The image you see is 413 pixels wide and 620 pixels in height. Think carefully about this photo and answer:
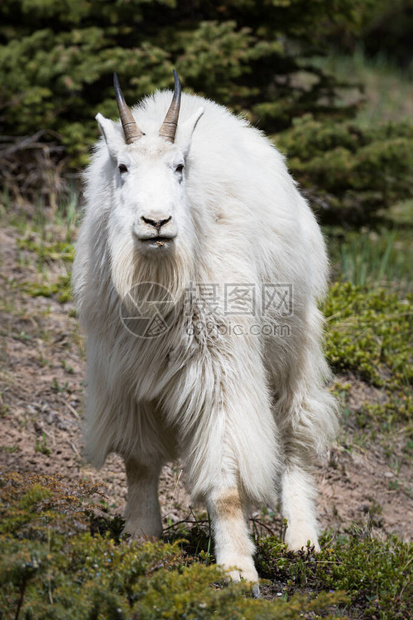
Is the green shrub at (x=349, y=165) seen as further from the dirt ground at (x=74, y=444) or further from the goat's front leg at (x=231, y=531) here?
the goat's front leg at (x=231, y=531)

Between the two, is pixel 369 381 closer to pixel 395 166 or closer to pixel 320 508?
pixel 320 508

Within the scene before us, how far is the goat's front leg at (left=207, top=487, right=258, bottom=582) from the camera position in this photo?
371cm

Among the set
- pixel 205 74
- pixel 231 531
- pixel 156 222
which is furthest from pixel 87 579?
pixel 205 74

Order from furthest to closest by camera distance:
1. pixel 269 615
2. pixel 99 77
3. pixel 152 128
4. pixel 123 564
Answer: pixel 99 77, pixel 152 128, pixel 123 564, pixel 269 615

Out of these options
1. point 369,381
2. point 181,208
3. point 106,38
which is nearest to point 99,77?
point 106,38

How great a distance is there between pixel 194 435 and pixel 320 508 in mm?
1874

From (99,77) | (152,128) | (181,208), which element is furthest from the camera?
(99,77)

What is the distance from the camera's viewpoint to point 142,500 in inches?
169

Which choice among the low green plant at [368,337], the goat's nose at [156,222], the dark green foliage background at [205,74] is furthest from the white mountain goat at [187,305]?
the dark green foliage background at [205,74]

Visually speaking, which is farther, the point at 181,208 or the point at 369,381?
the point at 369,381

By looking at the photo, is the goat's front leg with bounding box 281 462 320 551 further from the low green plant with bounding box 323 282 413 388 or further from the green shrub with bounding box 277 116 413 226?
the green shrub with bounding box 277 116 413 226

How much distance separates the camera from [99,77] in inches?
307

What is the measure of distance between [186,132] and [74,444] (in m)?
2.58

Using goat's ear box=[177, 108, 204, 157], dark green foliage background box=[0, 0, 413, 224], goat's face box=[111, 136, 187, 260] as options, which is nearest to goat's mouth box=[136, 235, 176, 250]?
goat's face box=[111, 136, 187, 260]
